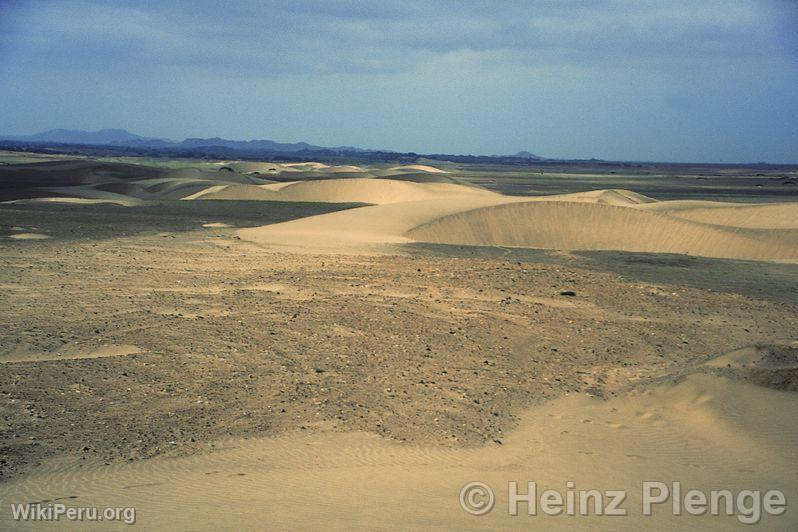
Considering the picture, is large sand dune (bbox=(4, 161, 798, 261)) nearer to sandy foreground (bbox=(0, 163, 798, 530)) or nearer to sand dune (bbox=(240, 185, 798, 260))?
sand dune (bbox=(240, 185, 798, 260))

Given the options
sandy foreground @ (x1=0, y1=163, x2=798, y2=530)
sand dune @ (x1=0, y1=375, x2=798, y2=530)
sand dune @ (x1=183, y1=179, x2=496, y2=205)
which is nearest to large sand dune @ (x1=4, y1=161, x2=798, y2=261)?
sandy foreground @ (x1=0, y1=163, x2=798, y2=530)

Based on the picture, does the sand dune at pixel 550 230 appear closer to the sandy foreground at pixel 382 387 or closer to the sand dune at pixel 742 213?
the sand dune at pixel 742 213

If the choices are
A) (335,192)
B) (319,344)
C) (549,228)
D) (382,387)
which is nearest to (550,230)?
(549,228)

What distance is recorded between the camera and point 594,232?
2062cm

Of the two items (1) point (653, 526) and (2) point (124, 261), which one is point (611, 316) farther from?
(2) point (124, 261)

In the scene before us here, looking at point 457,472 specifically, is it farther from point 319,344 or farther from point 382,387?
point 319,344

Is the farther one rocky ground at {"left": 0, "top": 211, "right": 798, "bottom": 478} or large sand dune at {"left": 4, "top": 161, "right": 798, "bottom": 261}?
large sand dune at {"left": 4, "top": 161, "right": 798, "bottom": 261}

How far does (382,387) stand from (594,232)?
1510 cm

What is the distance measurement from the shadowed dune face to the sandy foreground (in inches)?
214

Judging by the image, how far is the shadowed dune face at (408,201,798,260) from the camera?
19734 millimetres

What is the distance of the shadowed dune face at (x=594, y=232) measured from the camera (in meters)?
19.7

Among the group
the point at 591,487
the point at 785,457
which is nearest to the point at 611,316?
the point at 785,457

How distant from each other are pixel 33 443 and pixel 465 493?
295 centimetres

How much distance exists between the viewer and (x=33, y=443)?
521 cm
